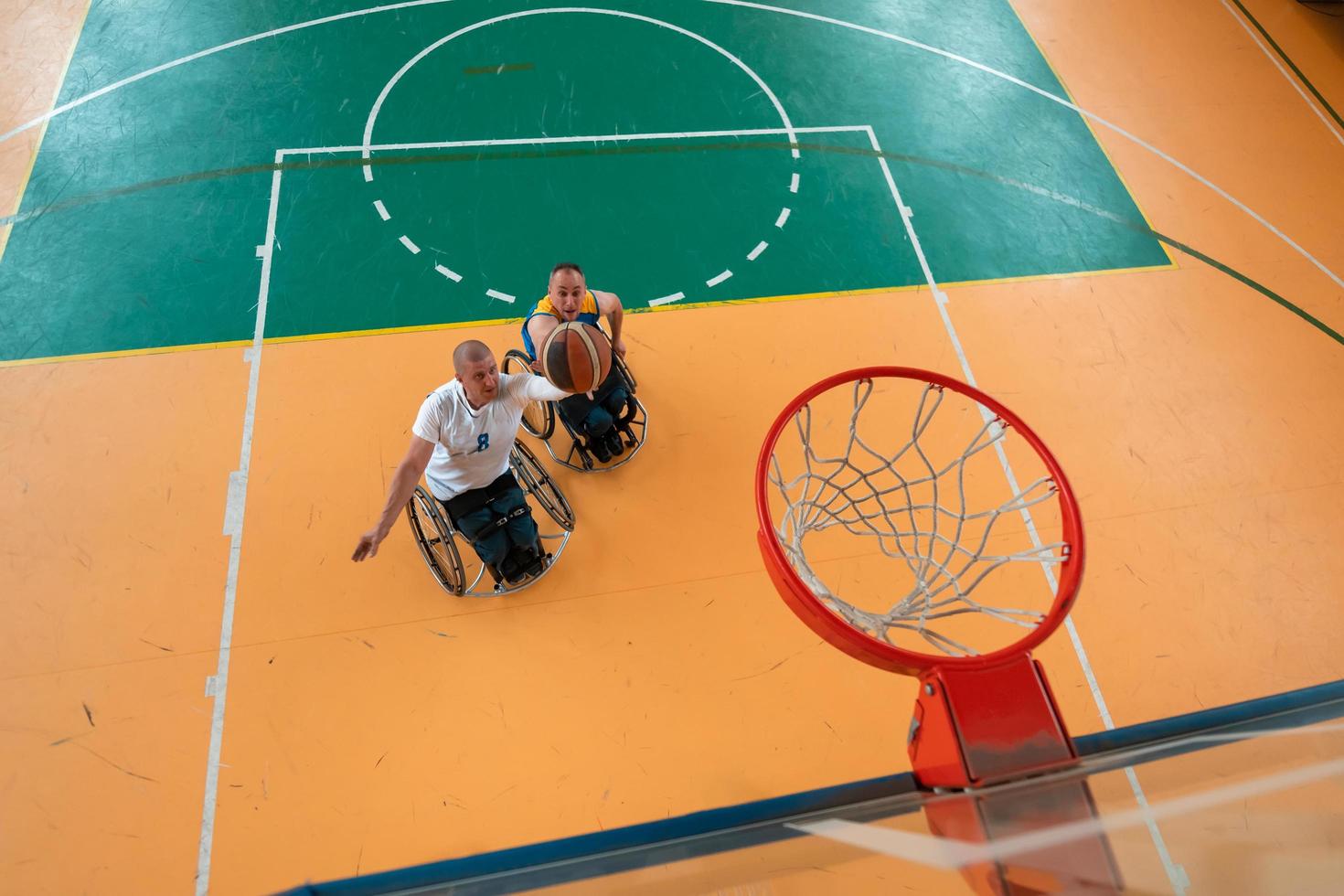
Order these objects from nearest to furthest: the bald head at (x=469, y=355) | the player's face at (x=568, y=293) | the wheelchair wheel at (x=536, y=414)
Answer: the bald head at (x=469, y=355)
the player's face at (x=568, y=293)
the wheelchair wheel at (x=536, y=414)

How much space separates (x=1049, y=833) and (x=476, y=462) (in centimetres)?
310

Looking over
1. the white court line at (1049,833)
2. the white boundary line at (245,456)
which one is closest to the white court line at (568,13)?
the white boundary line at (245,456)

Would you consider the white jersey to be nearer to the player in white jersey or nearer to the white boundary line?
the player in white jersey

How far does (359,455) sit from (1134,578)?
16.3ft

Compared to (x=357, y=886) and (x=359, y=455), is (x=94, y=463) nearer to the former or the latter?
(x=359, y=455)

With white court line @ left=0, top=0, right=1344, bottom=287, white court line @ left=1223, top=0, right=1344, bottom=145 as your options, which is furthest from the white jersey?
white court line @ left=1223, top=0, right=1344, bottom=145

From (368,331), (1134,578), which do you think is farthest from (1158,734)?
(368,331)

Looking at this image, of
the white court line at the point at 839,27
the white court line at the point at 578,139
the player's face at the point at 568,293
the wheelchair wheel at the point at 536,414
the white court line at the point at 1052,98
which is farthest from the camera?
the white court line at the point at 1052,98

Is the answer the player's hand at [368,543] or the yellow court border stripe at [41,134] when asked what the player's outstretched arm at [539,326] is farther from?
the yellow court border stripe at [41,134]

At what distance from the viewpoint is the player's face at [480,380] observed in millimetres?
3996

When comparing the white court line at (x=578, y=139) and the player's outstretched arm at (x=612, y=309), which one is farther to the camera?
the white court line at (x=578, y=139)

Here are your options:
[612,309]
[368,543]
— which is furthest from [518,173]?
[368,543]

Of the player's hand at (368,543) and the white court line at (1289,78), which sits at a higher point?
the white court line at (1289,78)

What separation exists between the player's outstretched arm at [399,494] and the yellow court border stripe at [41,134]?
4.20 metres
